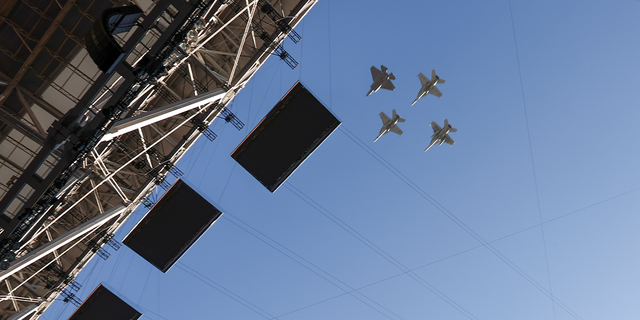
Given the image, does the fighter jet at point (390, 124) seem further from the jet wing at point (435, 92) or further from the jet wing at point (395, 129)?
the jet wing at point (435, 92)

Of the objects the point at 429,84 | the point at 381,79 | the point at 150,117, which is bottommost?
the point at 150,117

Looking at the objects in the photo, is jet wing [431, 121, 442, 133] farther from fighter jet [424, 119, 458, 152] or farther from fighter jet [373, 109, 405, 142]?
fighter jet [373, 109, 405, 142]

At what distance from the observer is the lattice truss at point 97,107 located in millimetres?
15344

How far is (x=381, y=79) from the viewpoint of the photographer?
30.7 meters

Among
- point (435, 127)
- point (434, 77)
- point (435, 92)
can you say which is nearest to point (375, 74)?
point (434, 77)

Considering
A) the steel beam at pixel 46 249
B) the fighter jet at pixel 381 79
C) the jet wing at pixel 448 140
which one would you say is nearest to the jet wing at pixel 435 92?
the jet wing at pixel 448 140

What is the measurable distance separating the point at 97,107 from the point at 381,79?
20669 mm

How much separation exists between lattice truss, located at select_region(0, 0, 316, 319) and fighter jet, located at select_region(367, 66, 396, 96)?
11977mm

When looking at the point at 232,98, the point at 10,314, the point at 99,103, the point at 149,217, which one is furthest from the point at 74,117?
the point at 10,314

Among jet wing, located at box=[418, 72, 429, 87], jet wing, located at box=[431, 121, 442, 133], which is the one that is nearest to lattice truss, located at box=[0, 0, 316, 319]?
jet wing, located at box=[418, 72, 429, 87]

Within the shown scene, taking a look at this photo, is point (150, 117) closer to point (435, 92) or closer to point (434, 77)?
point (434, 77)

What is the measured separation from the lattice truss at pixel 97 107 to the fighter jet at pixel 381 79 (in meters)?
12.0

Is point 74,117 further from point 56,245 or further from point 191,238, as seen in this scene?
point 191,238

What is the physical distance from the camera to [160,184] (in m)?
22.5
